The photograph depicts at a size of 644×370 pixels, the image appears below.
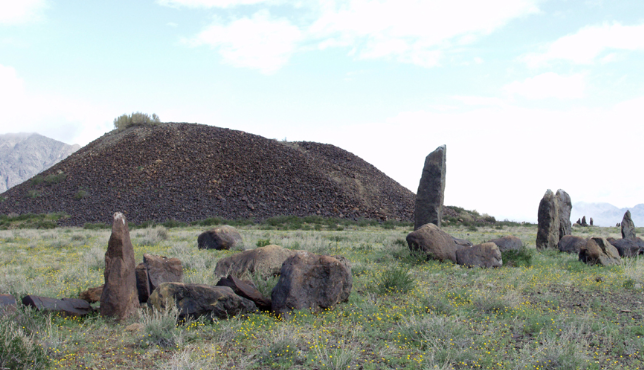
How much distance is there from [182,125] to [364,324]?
147 feet

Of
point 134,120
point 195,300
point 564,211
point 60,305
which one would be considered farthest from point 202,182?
point 195,300

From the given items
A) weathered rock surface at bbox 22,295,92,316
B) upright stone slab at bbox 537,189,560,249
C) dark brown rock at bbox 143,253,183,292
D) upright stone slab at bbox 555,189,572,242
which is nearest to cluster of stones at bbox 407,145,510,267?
upright stone slab at bbox 537,189,560,249

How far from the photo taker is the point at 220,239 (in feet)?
50.3

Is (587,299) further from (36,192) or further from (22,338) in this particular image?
(36,192)

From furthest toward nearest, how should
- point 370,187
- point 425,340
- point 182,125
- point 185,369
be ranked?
1. point 182,125
2. point 370,187
3. point 425,340
4. point 185,369

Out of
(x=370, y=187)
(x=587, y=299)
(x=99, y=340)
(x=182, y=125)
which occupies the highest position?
(x=182, y=125)

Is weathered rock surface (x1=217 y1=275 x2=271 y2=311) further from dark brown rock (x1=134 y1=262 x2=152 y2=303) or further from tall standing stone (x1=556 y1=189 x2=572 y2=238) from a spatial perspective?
tall standing stone (x1=556 y1=189 x2=572 y2=238)

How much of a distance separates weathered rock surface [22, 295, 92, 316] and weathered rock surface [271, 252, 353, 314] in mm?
2949

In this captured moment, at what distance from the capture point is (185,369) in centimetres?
500

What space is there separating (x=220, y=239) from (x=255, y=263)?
243 inches

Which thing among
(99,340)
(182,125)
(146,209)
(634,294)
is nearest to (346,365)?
(99,340)

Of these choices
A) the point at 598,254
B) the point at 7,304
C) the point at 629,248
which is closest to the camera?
the point at 7,304

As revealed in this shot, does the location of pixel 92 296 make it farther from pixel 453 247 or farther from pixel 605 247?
pixel 605 247

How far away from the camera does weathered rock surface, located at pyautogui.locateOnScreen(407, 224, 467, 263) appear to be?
1220 centimetres
